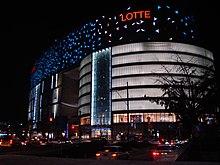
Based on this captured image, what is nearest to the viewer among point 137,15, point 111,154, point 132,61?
point 111,154

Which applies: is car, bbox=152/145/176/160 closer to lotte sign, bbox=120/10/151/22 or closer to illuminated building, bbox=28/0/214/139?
illuminated building, bbox=28/0/214/139

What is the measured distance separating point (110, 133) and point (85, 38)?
4919 cm

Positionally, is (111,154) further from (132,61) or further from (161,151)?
(132,61)

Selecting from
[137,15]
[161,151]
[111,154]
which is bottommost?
[161,151]

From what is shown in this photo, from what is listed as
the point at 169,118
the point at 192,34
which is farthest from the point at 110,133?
the point at 192,34

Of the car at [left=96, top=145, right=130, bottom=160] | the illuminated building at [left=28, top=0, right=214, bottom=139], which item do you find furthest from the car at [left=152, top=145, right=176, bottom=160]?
the illuminated building at [left=28, top=0, right=214, bottom=139]

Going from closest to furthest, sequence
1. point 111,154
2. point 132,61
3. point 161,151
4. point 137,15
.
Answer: point 111,154 → point 161,151 → point 132,61 → point 137,15

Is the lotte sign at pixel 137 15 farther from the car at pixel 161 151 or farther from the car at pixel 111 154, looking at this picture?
the car at pixel 111 154

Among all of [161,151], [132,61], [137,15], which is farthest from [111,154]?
[137,15]

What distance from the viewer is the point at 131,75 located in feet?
324

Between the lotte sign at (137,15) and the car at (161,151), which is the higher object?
the lotte sign at (137,15)

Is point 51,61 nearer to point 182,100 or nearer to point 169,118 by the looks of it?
point 169,118

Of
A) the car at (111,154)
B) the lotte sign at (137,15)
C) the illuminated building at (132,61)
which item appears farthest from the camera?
the lotte sign at (137,15)

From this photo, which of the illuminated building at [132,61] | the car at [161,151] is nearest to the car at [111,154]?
the car at [161,151]
